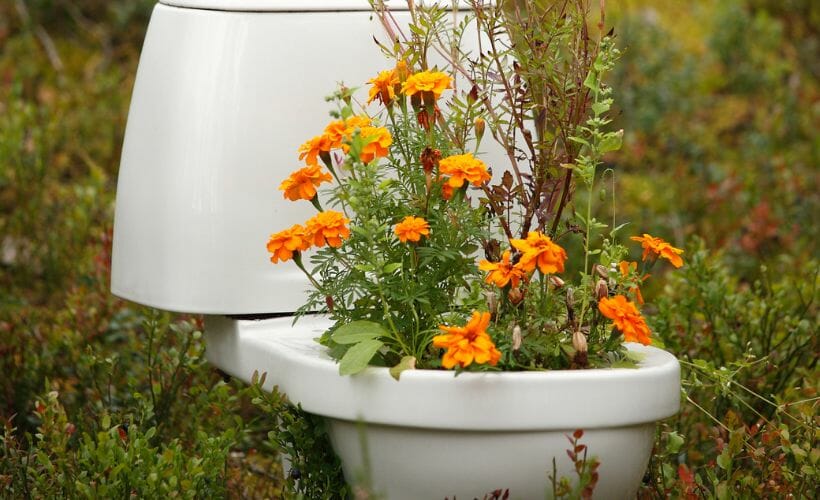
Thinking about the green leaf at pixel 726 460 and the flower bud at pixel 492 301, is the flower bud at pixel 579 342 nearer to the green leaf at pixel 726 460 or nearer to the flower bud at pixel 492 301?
the flower bud at pixel 492 301

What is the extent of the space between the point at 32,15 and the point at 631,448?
12.3 ft

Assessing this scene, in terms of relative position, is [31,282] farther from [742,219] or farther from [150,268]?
[742,219]

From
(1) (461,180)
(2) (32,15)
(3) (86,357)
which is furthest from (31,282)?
(2) (32,15)

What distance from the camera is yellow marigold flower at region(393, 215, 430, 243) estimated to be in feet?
4.61

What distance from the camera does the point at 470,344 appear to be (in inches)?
51.5

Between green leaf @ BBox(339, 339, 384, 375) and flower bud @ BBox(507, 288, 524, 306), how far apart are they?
0.17m

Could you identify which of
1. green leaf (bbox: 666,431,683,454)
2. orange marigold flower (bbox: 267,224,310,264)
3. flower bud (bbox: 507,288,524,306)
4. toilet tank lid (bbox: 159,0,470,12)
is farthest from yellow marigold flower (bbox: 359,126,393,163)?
green leaf (bbox: 666,431,683,454)

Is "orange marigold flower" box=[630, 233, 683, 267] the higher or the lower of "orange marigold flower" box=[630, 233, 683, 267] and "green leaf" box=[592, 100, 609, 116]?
the lower

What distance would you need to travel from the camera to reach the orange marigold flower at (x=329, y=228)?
1439mm

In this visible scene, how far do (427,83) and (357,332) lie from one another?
319 millimetres

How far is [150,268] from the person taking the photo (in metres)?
1.75

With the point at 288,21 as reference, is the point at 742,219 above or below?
below

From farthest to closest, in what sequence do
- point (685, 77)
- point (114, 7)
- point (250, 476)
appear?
point (114, 7)
point (685, 77)
point (250, 476)

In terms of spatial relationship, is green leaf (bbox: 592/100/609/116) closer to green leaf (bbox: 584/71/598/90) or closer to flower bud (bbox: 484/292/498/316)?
green leaf (bbox: 584/71/598/90)
